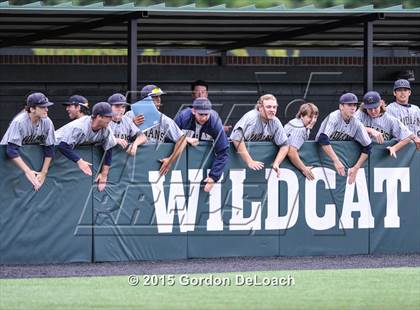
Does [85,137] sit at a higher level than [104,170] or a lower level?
higher

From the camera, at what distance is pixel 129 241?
1312 cm

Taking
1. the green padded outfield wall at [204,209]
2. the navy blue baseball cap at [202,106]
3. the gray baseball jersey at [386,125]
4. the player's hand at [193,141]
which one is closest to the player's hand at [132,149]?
the green padded outfield wall at [204,209]

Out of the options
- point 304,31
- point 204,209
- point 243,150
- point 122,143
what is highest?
point 304,31

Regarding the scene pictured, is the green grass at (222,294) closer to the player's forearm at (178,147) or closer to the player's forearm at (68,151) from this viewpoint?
the player's forearm at (68,151)

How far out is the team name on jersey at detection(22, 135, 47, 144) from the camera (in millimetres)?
12568

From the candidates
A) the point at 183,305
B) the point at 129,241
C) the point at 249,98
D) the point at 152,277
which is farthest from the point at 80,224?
the point at 249,98

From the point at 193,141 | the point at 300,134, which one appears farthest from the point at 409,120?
the point at 193,141

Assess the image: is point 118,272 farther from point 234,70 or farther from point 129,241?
point 234,70

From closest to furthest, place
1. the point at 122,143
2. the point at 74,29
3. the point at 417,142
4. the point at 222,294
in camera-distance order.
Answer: the point at 222,294 < the point at 122,143 < the point at 417,142 < the point at 74,29

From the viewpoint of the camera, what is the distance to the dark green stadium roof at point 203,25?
551 inches

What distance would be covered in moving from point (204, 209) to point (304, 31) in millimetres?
4330

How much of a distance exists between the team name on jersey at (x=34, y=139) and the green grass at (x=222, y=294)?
1.99m

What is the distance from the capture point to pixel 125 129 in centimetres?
1319

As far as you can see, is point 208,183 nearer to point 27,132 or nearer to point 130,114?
point 130,114
